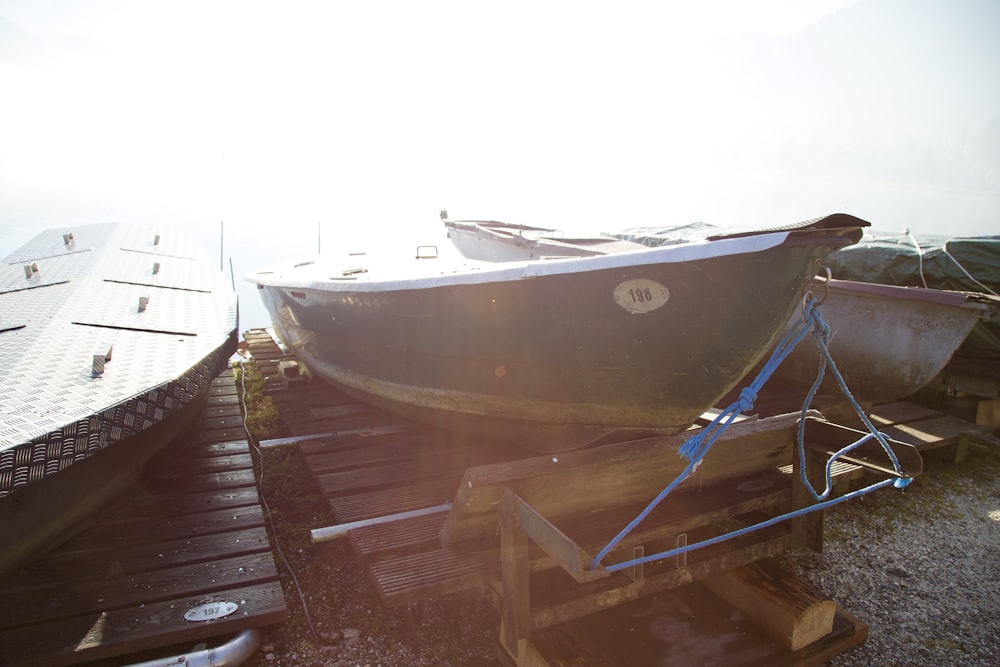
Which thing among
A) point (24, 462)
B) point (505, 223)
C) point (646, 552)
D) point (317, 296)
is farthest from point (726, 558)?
point (505, 223)

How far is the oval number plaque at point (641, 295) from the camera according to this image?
245cm

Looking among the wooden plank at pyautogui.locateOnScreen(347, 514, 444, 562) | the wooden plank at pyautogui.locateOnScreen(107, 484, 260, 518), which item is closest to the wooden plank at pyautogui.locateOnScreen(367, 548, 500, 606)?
the wooden plank at pyautogui.locateOnScreen(347, 514, 444, 562)

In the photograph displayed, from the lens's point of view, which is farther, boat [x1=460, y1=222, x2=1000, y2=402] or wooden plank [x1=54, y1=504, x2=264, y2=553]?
boat [x1=460, y1=222, x2=1000, y2=402]

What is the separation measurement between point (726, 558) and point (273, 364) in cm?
476

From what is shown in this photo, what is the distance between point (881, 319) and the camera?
4.42 m

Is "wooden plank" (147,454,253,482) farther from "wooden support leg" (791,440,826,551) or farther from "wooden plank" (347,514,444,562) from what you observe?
"wooden support leg" (791,440,826,551)

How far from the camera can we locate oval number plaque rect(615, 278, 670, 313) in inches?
96.4

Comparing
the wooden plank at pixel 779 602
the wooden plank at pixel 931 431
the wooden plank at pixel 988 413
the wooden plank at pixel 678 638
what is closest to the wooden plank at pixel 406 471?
the wooden plank at pixel 678 638

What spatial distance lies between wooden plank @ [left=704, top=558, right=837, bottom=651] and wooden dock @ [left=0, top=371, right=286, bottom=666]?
176 centimetres

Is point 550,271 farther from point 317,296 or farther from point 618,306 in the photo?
point 317,296

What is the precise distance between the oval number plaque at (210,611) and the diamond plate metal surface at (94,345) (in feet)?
2.36

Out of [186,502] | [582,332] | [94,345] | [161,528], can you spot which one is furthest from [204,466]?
[582,332]

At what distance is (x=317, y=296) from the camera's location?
418 centimetres

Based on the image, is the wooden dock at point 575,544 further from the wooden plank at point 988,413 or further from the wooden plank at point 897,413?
the wooden plank at point 988,413
